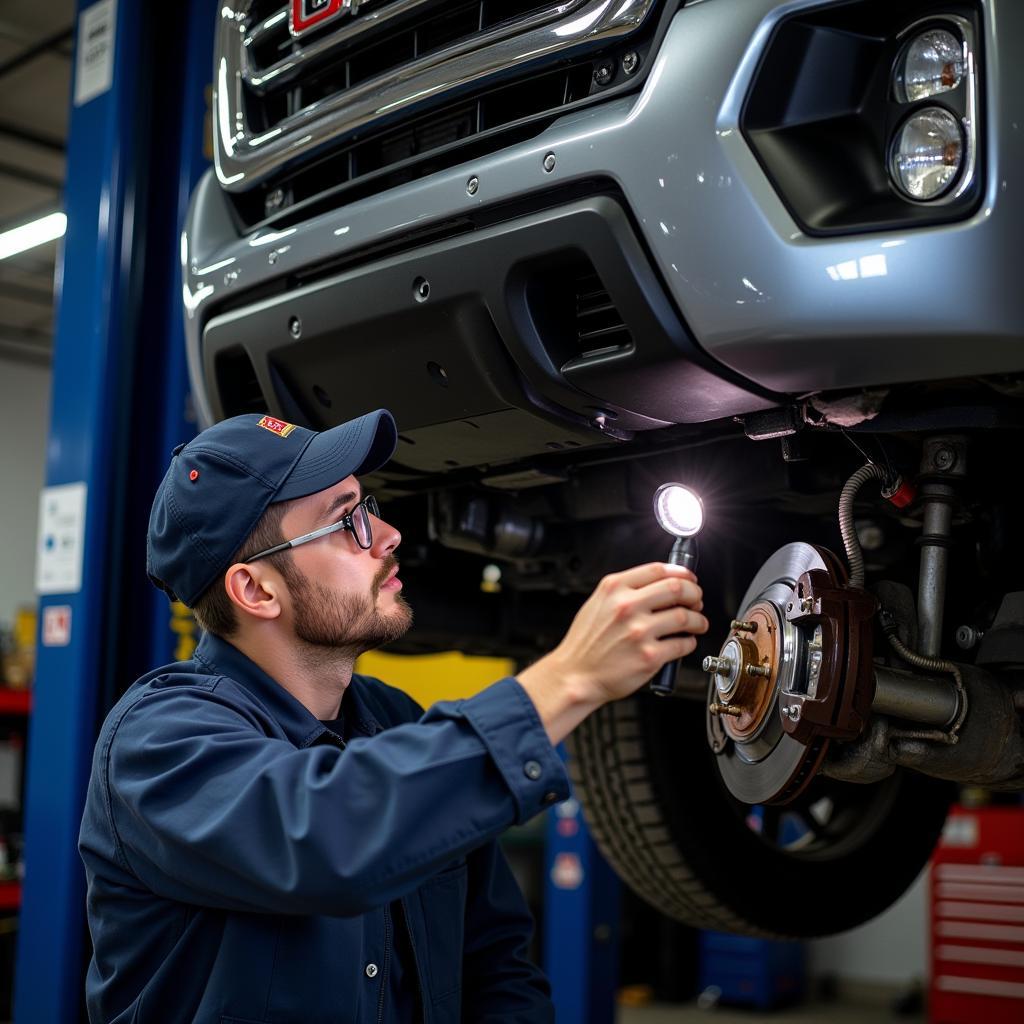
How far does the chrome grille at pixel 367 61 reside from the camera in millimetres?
1278

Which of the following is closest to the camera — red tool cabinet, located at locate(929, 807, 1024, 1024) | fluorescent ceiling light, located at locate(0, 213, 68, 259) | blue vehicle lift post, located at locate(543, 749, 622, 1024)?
blue vehicle lift post, located at locate(543, 749, 622, 1024)

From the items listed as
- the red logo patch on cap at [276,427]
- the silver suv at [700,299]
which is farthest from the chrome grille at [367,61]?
the red logo patch on cap at [276,427]

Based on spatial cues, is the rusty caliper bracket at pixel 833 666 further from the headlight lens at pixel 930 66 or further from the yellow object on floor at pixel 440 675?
the yellow object on floor at pixel 440 675

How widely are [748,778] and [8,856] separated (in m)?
4.59

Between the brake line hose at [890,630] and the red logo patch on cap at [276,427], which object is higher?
the red logo patch on cap at [276,427]

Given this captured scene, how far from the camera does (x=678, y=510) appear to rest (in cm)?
123

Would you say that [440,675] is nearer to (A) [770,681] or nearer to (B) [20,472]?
(A) [770,681]

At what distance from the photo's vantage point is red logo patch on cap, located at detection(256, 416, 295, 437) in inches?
53.6

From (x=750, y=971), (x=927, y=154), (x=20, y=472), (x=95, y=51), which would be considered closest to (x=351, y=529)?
(x=927, y=154)

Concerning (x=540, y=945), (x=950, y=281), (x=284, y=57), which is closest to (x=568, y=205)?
(x=950, y=281)

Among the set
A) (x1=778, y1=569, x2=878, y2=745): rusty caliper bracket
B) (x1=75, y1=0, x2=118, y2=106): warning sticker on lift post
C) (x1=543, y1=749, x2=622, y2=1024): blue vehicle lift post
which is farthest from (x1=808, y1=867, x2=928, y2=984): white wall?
(x1=778, y1=569, x2=878, y2=745): rusty caliper bracket

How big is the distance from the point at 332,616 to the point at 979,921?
15.3 feet

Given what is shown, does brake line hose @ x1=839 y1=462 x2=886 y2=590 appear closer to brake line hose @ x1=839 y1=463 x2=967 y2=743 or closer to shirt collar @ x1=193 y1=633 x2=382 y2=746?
brake line hose @ x1=839 y1=463 x2=967 y2=743

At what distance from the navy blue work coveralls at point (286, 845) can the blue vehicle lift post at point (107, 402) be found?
1133 mm
